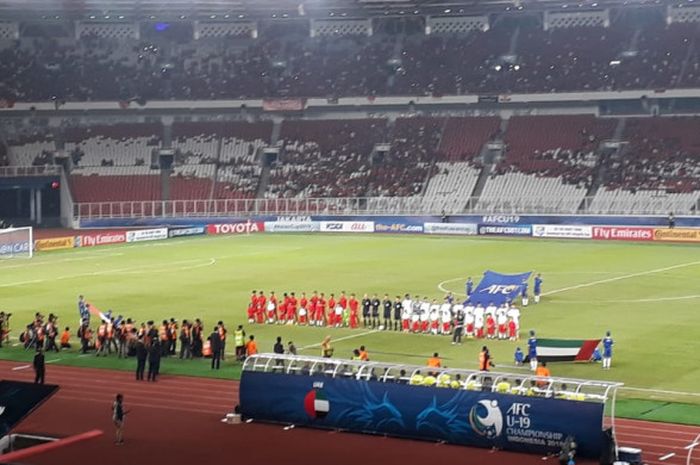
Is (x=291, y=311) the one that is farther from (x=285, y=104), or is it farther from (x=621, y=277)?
(x=285, y=104)

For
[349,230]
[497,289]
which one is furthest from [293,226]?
[497,289]

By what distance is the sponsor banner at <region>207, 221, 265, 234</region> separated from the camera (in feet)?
271

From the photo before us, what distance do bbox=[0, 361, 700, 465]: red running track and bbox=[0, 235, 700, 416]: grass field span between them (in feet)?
11.6

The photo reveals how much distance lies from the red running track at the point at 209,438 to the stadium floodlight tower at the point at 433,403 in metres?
0.35

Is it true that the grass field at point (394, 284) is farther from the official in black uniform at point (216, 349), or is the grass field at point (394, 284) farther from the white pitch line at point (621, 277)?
the official in black uniform at point (216, 349)

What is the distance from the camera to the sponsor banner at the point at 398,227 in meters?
81.4

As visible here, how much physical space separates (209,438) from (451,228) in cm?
5361

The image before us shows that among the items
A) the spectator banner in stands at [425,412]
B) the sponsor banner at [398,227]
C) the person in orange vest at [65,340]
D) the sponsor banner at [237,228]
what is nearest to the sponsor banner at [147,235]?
the sponsor banner at [237,228]

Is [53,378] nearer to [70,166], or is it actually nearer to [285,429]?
[285,429]

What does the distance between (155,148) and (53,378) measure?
61.0 m

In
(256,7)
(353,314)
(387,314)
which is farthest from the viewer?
(256,7)

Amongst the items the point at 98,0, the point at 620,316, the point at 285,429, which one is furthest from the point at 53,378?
the point at 98,0

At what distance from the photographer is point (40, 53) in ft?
319

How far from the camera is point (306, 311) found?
143 ft
